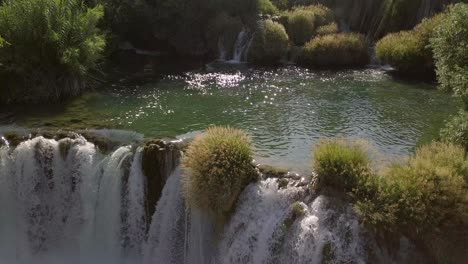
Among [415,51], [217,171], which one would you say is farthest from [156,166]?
[415,51]

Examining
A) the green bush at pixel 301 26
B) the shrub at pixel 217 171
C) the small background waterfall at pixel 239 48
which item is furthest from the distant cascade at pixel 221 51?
the shrub at pixel 217 171

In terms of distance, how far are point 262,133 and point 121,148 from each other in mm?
4303

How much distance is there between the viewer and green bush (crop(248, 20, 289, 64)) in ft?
81.6

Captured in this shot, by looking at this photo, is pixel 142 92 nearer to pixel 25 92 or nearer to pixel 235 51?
pixel 25 92

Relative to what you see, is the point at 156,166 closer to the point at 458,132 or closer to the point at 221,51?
the point at 458,132

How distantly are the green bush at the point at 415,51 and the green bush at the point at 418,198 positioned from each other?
11751 millimetres

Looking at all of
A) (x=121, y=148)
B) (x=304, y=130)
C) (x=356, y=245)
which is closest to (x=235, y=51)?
(x=304, y=130)

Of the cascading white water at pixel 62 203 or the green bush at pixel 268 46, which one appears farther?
→ the green bush at pixel 268 46

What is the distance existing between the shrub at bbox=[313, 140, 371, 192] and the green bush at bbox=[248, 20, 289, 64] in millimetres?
14186

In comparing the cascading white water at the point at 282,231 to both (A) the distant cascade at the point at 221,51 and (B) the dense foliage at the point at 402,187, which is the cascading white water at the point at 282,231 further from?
(A) the distant cascade at the point at 221,51

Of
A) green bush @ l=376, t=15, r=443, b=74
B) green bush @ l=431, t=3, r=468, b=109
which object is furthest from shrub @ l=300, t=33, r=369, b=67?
green bush @ l=431, t=3, r=468, b=109

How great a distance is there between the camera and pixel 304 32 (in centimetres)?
2623

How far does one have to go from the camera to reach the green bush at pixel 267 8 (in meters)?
27.2

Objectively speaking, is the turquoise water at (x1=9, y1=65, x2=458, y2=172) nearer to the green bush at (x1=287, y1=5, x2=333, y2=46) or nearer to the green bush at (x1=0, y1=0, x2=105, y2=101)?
the green bush at (x1=0, y1=0, x2=105, y2=101)
